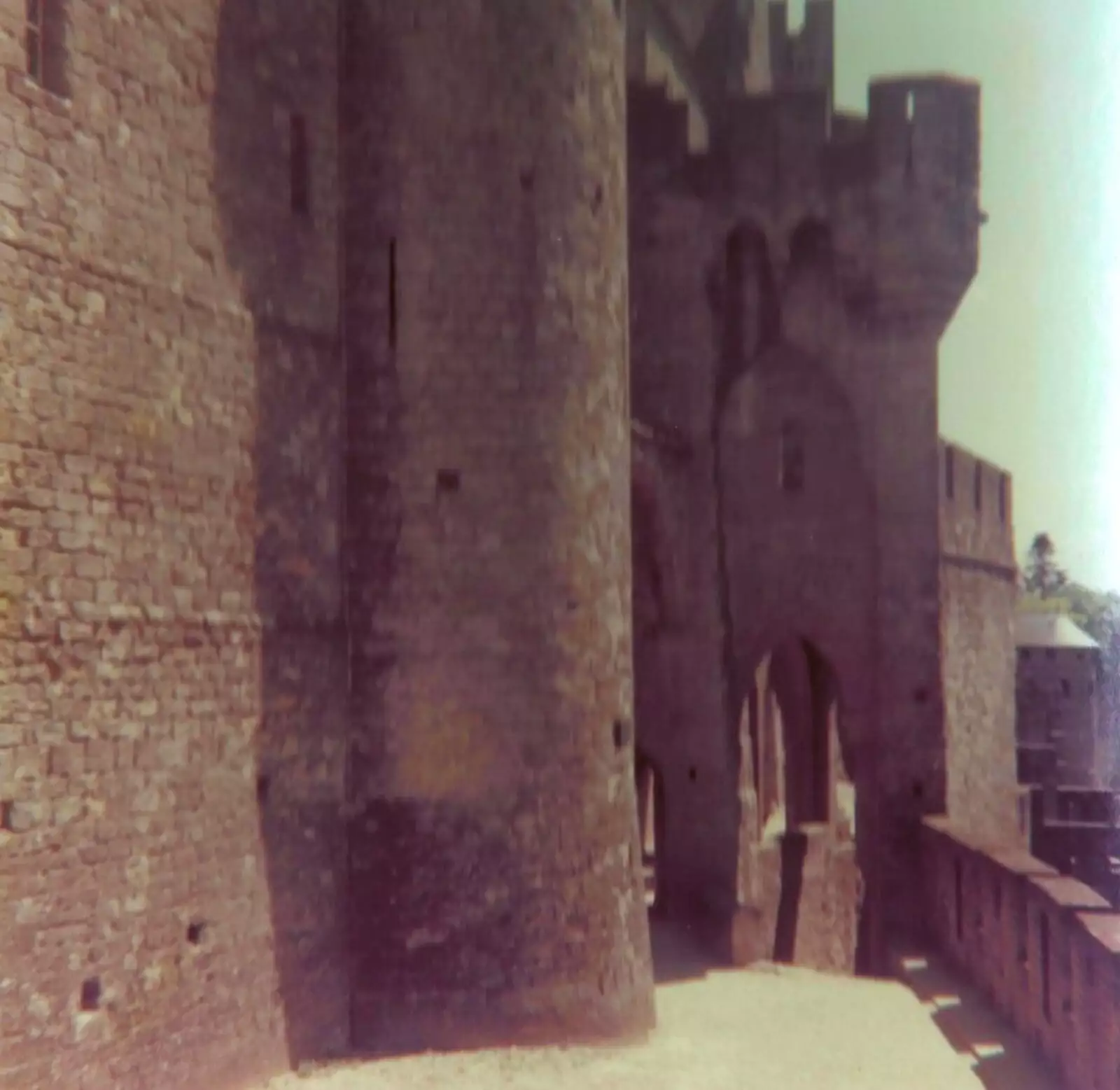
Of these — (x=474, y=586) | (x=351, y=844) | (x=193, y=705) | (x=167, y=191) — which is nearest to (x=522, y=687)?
(x=474, y=586)

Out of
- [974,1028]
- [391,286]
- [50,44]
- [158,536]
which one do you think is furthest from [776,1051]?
[50,44]

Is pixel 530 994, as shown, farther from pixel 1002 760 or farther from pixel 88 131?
pixel 1002 760

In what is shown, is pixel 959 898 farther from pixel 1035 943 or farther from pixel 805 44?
pixel 805 44

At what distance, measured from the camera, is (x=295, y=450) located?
A: 11.2 metres

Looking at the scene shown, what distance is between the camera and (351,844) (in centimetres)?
1161

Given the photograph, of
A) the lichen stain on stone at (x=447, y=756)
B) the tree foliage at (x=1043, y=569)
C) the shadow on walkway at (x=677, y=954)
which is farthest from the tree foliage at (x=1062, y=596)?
the lichen stain on stone at (x=447, y=756)

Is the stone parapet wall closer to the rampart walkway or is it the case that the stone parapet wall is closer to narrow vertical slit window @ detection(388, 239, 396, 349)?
the rampart walkway

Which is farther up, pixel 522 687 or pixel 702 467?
pixel 702 467

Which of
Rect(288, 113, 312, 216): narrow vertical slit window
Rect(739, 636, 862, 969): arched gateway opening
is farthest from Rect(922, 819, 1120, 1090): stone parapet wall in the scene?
Rect(288, 113, 312, 216): narrow vertical slit window

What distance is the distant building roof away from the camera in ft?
115

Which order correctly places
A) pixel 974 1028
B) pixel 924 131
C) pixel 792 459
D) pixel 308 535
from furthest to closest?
pixel 792 459 → pixel 924 131 → pixel 974 1028 → pixel 308 535

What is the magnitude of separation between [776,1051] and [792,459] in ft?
26.1

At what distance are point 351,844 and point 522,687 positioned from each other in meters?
1.64

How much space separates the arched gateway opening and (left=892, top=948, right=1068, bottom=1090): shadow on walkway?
71.9 inches
